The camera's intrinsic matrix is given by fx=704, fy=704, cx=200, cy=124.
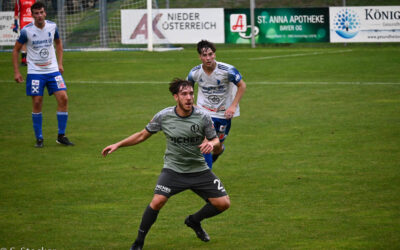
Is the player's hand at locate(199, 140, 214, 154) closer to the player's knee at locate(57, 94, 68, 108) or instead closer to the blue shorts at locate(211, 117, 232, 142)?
the blue shorts at locate(211, 117, 232, 142)

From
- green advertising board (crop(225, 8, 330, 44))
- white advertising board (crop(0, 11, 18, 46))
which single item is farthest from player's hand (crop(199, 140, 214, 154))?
white advertising board (crop(0, 11, 18, 46))

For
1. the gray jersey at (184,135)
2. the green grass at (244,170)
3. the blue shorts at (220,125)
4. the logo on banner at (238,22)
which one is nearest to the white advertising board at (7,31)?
the logo on banner at (238,22)

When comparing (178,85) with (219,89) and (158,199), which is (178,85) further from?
(219,89)

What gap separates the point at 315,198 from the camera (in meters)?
9.62

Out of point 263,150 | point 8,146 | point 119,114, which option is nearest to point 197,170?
point 263,150

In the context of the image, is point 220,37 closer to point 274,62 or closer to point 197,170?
point 274,62

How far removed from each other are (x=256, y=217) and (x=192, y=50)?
25.6m

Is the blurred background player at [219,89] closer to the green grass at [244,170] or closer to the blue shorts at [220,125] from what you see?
the blue shorts at [220,125]

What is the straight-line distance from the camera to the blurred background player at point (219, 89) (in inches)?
410

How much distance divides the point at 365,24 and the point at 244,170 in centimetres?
2198

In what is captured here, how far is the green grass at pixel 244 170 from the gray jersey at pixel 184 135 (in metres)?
0.93

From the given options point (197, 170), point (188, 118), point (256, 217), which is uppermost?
point (188, 118)

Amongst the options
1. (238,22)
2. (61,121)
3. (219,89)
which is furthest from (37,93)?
(238,22)

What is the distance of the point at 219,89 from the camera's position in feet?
34.7
